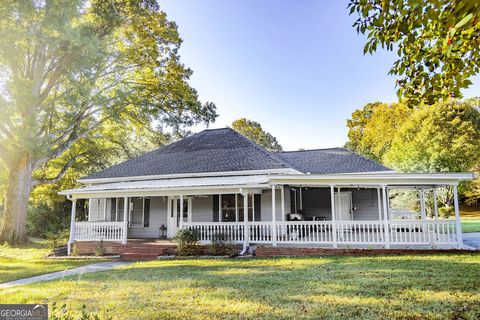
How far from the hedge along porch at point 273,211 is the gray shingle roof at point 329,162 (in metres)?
1.37

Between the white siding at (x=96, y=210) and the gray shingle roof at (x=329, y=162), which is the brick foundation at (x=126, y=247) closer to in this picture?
the white siding at (x=96, y=210)

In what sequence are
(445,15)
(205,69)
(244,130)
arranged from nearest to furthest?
1. (445,15)
2. (205,69)
3. (244,130)

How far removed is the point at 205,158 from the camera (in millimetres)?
18266

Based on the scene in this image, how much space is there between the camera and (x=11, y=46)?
51.6 ft

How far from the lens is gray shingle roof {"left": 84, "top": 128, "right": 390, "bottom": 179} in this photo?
660 inches

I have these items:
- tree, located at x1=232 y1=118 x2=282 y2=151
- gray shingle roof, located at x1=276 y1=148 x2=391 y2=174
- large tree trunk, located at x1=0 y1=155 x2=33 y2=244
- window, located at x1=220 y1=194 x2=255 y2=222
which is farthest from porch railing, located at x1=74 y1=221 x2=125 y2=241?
tree, located at x1=232 y1=118 x2=282 y2=151

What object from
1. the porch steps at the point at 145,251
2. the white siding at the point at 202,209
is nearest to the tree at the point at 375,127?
the white siding at the point at 202,209

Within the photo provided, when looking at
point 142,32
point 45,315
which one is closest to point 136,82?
point 142,32

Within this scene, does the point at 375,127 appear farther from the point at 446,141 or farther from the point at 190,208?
the point at 190,208

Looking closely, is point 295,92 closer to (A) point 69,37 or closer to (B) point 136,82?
(B) point 136,82

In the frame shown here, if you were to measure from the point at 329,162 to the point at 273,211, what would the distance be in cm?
788

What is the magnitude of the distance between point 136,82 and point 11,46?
26.3ft

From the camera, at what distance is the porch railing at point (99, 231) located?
15.1 m

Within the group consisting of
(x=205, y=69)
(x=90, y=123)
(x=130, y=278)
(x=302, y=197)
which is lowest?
(x=130, y=278)
